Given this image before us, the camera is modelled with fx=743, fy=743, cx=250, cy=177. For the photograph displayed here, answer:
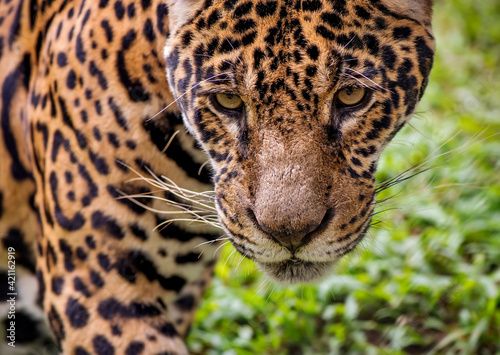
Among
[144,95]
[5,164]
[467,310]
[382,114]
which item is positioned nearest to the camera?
[382,114]

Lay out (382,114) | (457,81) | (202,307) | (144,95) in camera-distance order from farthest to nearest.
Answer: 1. (457,81)
2. (202,307)
3. (144,95)
4. (382,114)

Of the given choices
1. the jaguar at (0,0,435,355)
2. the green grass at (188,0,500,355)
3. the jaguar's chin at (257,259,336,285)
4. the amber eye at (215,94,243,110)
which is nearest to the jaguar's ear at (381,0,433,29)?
the jaguar at (0,0,435,355)

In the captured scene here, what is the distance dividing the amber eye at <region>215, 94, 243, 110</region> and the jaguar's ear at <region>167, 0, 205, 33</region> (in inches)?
15.9

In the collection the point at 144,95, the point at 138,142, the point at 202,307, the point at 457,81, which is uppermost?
the point at 144,95

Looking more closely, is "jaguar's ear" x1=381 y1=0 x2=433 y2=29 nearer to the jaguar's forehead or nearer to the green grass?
the jaguar's forehead

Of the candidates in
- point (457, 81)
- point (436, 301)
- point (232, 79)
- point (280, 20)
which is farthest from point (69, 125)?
point (457, 81)

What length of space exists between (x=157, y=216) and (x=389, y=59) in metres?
1.48

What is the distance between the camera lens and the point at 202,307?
6062 mm

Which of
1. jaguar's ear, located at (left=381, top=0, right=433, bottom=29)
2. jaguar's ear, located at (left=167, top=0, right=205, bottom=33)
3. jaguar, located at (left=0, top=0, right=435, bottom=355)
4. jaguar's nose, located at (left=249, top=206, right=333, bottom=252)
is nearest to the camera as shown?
jaguar's nose, located at (left=249, top=206, right=333, bottom=252)

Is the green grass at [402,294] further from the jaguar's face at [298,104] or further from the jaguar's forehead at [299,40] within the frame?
the jaguar's forehead at [299,40]

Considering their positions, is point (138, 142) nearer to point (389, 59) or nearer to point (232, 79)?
point (232, 79)

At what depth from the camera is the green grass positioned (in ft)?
17.9

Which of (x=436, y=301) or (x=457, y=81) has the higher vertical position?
(x=457, y=81)

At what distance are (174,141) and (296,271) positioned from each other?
0.97m
